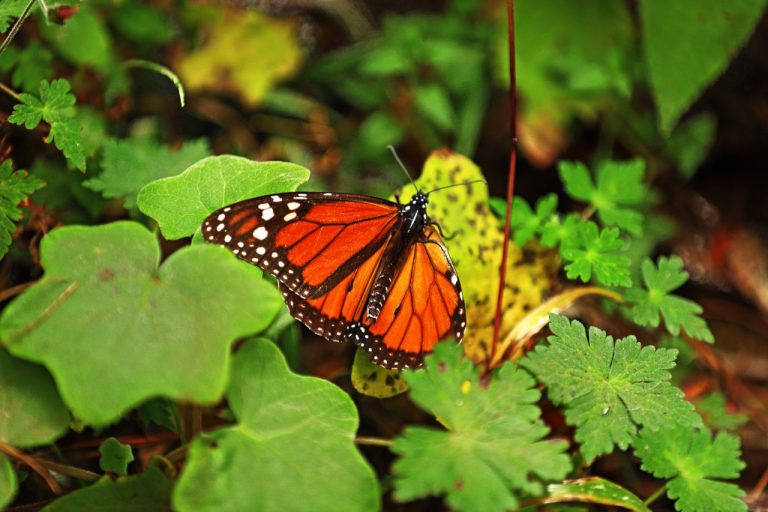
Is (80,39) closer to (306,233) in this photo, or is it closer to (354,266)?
(306,233)

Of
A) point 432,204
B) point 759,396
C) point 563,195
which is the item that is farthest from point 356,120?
point 759,396

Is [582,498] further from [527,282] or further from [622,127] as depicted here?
[622,127]

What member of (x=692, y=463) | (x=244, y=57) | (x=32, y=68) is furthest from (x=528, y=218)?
(x=244, y=57)

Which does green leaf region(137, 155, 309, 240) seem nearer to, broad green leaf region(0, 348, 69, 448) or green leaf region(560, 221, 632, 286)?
broad green leaf region(0, 348, 69, 448)

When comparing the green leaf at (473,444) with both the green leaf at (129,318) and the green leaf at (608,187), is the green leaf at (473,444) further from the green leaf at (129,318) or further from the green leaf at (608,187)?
the green leaf at (608,187)

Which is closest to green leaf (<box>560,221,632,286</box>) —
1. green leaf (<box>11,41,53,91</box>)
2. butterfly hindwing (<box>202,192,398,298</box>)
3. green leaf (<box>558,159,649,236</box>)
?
green leaf (<box>558,159,649,236</box>)

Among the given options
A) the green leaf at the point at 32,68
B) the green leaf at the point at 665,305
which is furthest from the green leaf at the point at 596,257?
the green leaf at the point at 32,68
